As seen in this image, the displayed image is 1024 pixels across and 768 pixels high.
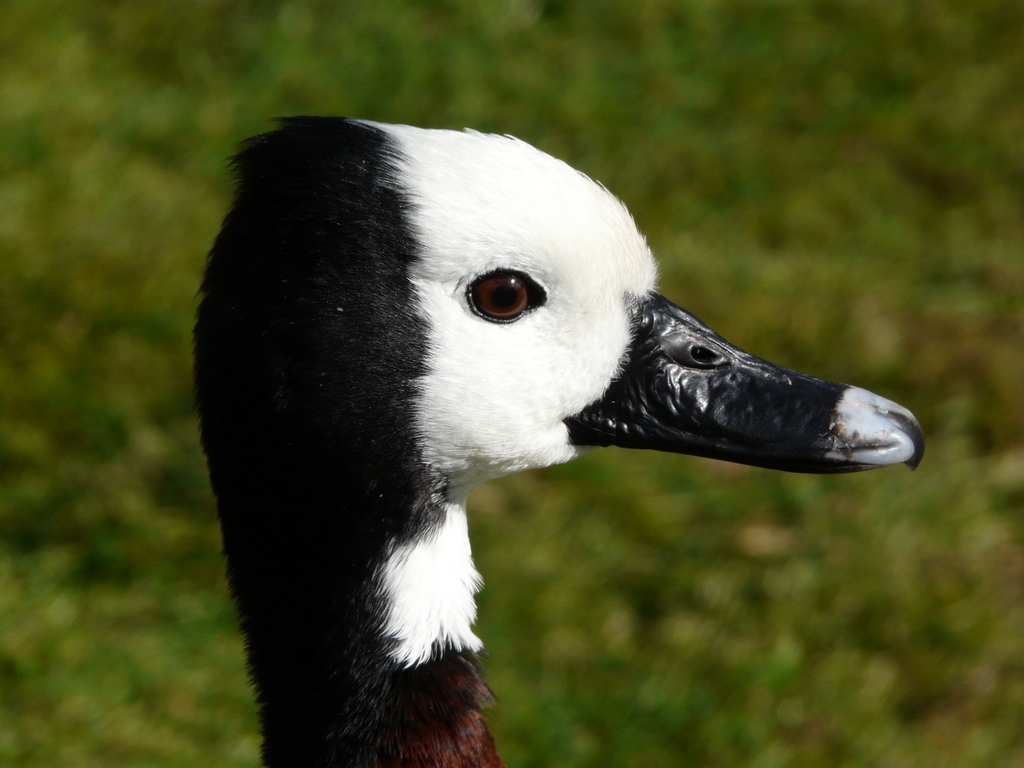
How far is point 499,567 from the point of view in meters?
2.97

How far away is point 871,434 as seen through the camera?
5.65 ft

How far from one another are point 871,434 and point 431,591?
25.9 inches

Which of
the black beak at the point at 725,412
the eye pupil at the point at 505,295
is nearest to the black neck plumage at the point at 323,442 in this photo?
the eye pupil at the point at 505,295

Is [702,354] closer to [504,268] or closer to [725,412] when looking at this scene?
[725,412]

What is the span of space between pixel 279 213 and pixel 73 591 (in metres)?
1.54

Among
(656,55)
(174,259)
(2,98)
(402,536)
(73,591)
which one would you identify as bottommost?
(402,536)

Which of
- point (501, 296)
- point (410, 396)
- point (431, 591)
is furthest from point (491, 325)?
point (431, 591)

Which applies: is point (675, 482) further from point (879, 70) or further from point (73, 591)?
point (879, 70)

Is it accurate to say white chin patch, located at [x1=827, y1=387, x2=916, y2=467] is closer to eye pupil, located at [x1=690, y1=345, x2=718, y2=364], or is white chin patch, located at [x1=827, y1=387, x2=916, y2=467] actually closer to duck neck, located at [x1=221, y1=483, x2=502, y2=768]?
eye pupil, located at [x1=690, y1=345, x2=718, y2=364]

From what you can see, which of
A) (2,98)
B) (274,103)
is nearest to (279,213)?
(2,98)

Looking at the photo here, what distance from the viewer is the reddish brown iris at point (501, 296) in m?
1.59

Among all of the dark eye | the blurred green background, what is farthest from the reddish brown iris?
the blurred green background

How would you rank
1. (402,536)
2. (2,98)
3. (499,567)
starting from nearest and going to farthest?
(402,536)
(499,567)
(2,98)

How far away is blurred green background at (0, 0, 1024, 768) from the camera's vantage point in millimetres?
2709
